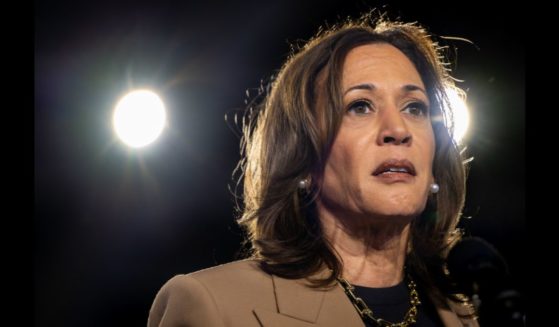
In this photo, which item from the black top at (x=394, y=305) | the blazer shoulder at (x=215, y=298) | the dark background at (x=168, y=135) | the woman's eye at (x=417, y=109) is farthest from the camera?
the dark background at (x=168, y=135)

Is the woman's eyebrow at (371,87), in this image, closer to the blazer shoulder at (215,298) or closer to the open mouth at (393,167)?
the open mouth at (393,167)

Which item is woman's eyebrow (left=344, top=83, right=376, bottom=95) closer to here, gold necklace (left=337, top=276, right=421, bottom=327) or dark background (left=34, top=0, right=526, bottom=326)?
gold necklace (left=337, top=276, right=421, bottom=327)

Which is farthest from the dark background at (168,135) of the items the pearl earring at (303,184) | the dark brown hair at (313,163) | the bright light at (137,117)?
the pearl earring at (303,184)

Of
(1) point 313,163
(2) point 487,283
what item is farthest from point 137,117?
(2) point 487,283

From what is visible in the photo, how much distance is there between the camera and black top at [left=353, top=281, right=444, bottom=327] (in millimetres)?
2740

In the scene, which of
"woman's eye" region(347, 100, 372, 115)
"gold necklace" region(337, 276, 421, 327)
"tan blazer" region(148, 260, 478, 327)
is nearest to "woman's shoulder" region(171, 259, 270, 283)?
"tan blazer" region(148, 260, 478, 327)

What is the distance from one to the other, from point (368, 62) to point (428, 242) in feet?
2.46

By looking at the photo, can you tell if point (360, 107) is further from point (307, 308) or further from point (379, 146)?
point (307, 308)

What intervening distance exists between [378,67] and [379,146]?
1.18ft

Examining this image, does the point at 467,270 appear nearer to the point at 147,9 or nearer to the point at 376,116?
the point at 376,116

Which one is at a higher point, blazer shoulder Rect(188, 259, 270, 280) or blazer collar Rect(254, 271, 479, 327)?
blazer shoulder Rect(188, 259, 270, 280)

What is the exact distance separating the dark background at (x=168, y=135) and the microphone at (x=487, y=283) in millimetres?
2001

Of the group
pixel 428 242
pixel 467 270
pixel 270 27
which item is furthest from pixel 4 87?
pixel 270 27

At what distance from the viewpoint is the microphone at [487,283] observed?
193 cm
